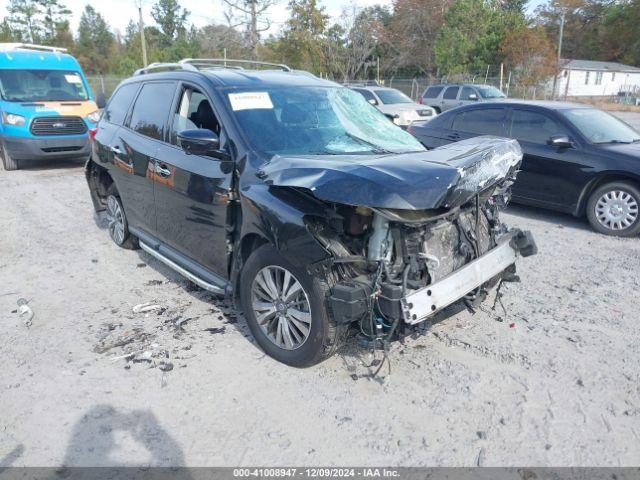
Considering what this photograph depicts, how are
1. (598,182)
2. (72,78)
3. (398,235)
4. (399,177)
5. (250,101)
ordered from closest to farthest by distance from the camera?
1. (399,177)
2. (398,235)
3. (250,101)
4. (598,182)
5. (72,78)

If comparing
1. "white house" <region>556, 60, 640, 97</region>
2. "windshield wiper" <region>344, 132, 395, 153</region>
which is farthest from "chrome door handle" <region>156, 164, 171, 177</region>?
"white house" <region>556, 60, 640, 97</region>

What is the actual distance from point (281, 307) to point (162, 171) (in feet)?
6.24

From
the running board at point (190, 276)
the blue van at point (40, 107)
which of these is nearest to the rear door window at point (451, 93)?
the blue van at point (40, 107)

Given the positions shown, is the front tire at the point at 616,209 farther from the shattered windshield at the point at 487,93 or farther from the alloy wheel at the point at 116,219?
the shattered windshield at the point at 487,93

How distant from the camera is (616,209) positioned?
6.66 m

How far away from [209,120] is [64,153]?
9090 mm

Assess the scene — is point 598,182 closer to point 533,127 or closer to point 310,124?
point 533,127

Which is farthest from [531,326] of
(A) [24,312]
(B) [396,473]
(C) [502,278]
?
(A) [24,312]

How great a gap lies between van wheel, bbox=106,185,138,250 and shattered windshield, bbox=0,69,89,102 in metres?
7.17

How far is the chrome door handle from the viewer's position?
4.47 meters

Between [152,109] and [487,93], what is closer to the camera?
[152,109]

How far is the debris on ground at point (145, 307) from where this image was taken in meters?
4.59

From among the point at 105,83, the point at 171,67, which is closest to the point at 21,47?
the point at 171,67

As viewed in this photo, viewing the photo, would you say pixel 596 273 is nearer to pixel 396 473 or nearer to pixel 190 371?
pixel 396 473
